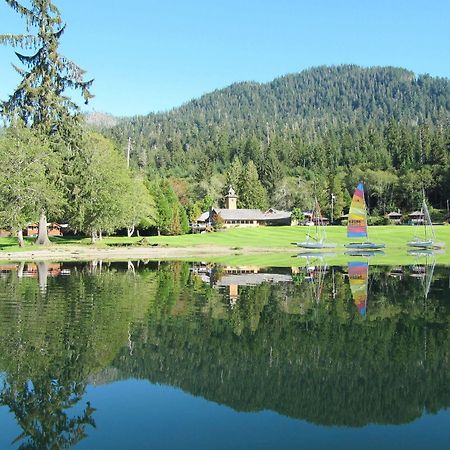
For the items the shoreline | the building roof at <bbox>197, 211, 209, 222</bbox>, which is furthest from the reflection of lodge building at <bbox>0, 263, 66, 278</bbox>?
the building roof at <bbox>197, 211, 209, 222</bbox>

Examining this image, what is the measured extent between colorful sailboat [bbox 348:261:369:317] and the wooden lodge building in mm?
75172

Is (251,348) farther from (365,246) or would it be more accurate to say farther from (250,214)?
(250,214)

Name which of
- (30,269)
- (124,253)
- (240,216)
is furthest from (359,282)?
(240,216)

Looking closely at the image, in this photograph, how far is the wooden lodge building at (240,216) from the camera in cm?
12279

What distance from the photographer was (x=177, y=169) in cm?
18100

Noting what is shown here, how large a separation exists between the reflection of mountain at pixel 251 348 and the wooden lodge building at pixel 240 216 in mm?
93956

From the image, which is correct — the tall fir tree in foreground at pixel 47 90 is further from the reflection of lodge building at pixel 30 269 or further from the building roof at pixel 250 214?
the building roof at pixel 250 214

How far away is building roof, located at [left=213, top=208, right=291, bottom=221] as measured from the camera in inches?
4931

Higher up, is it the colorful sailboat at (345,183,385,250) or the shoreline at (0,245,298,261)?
the colorful sailboat at (345,183,385,250)

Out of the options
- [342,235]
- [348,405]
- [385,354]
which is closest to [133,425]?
[348,405]

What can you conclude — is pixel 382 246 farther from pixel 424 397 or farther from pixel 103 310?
pixel 424 397

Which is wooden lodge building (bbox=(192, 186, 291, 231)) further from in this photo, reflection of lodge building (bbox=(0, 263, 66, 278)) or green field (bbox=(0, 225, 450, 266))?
reflection of lodge building (bbox=(0, 263, 66, 278))

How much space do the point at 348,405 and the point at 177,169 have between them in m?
172

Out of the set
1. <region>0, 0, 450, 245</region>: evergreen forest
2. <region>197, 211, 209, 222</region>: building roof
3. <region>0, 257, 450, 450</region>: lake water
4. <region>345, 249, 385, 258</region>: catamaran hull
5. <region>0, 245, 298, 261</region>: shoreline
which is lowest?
<region>345, 249, 385, 258</region>: catamaran hull
